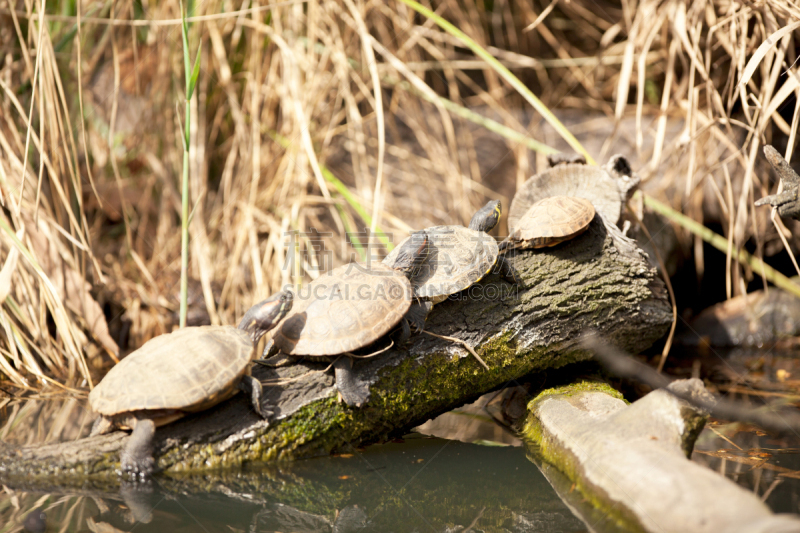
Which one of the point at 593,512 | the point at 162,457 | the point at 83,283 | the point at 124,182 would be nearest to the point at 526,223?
the point at 593,512

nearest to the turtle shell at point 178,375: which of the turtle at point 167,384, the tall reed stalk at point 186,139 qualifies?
the turtle at point 167,384

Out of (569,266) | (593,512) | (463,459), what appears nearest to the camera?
(593,512)

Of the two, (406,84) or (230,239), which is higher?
(406,84)

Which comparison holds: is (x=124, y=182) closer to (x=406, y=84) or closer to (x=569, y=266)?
(x=406, y=84)

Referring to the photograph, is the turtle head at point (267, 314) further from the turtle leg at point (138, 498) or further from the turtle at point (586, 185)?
the turtle at point (586, 185)

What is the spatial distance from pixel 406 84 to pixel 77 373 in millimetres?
3171

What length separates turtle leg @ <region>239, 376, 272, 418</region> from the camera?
2086 millimetres

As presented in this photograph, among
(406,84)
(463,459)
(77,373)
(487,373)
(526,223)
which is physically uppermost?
(406,84)

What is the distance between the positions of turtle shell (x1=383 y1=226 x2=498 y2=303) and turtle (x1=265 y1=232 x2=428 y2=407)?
130 mm

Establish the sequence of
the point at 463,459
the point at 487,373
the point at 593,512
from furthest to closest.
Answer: the point at 487,373 → the point at 463,459 → the point at 593,512

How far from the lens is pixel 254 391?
2.09 metres

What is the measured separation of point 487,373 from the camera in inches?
96.4

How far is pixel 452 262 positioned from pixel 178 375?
49.1 inches

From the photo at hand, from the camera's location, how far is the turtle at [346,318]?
Result: 6.98 feet
